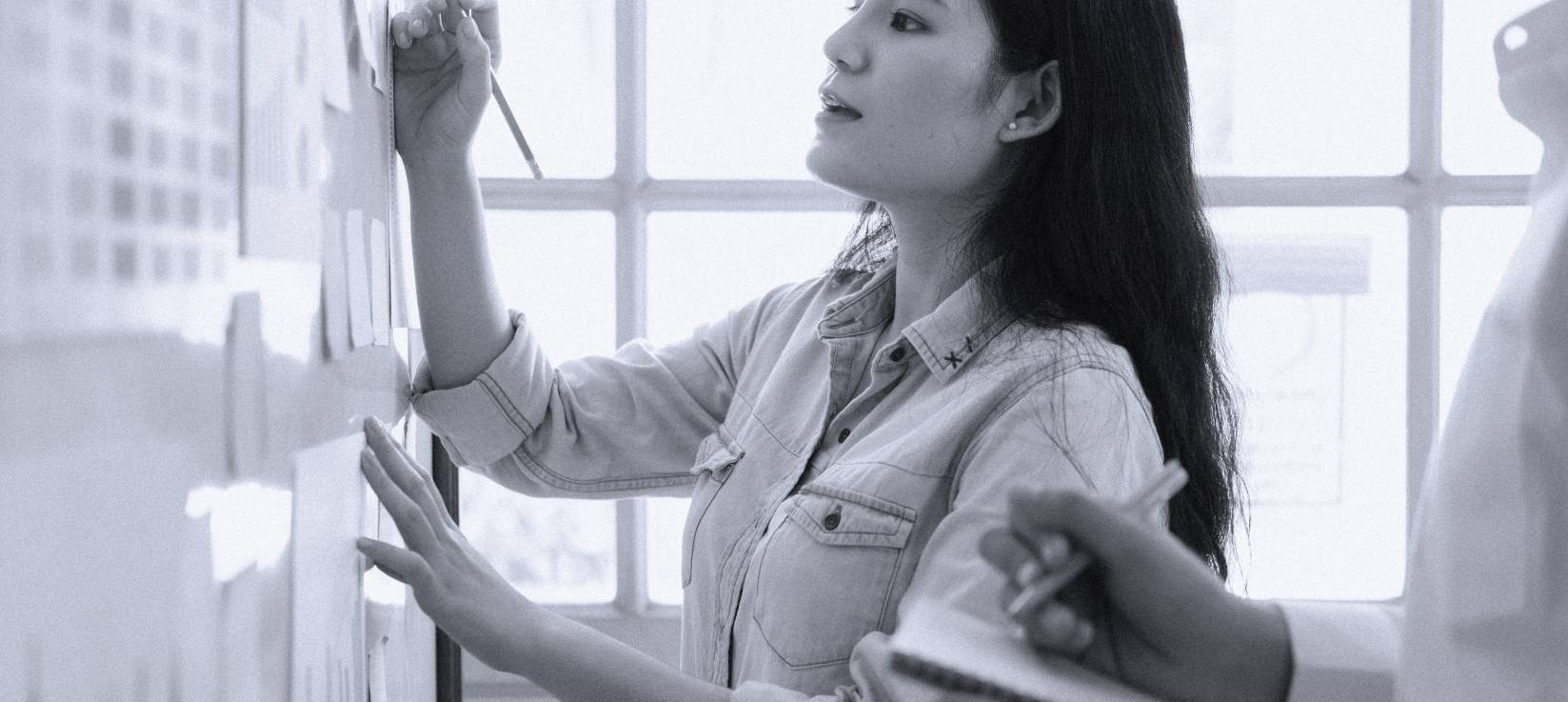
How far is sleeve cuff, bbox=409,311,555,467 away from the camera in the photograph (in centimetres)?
126

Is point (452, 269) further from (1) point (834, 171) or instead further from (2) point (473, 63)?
(1) point (834, 171)

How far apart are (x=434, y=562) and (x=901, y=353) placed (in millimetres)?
428

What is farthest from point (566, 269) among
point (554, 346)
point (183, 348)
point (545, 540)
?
point (183, 348)

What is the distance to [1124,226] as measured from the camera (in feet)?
3.93

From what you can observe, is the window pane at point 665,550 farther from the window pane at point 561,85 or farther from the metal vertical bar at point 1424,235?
the metal vertical bar at point 1424,235

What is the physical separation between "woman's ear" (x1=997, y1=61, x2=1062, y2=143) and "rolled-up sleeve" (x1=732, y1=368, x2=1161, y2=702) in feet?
0.87

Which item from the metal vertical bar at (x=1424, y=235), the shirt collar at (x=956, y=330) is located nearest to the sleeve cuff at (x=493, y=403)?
the shirt collar at (x=956, y=330)

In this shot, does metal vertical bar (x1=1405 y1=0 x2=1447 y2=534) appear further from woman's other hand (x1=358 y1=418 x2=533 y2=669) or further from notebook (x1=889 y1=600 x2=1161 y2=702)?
notebook (x1=889 y1=600 x2=1161 y2=702)

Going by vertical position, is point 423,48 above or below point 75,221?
above

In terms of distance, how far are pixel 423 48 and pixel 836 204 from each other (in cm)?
71

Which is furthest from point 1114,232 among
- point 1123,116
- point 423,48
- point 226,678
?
point 226,678

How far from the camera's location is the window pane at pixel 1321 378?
5.89 feet

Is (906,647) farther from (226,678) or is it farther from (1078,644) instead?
(226,678)

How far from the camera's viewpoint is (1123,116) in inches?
47.8
